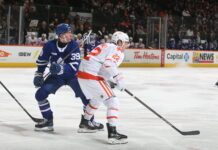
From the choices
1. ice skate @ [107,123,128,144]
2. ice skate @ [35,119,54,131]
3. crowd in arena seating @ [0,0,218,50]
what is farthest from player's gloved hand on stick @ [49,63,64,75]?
crowd in arena seating @ [0,0,218,50]

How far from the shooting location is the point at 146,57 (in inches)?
663

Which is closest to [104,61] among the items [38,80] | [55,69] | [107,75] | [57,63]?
[107,75]

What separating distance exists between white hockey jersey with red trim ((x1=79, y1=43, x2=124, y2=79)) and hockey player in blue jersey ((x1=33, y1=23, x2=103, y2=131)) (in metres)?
0.32

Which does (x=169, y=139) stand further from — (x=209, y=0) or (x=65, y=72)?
(x=209, y=0)

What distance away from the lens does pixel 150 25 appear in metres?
16.8

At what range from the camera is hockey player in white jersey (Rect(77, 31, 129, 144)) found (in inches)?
184

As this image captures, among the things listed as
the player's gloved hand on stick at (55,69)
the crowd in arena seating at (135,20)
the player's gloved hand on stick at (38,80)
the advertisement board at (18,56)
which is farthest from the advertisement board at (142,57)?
the player's gloved hand on stick at (55,69)

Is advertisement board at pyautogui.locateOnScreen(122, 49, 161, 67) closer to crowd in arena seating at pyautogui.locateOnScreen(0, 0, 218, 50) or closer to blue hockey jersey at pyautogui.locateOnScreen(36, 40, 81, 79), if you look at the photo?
crowd in arena seating at pyautogui.locateOnScreen(0, 0, 218, 50)

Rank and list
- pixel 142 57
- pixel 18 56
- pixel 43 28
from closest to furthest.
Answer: pixel 18 56 < pixel 43 28 < pixel 142 57

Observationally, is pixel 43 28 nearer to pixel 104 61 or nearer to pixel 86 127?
pixel 86 127

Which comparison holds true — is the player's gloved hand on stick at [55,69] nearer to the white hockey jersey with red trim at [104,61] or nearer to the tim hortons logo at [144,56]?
the white hockey jersey with red trim at [104,61]

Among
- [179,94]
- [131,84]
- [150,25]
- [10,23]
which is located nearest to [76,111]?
[179,94]

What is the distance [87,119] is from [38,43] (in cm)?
979

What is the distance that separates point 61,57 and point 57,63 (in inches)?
4.7
